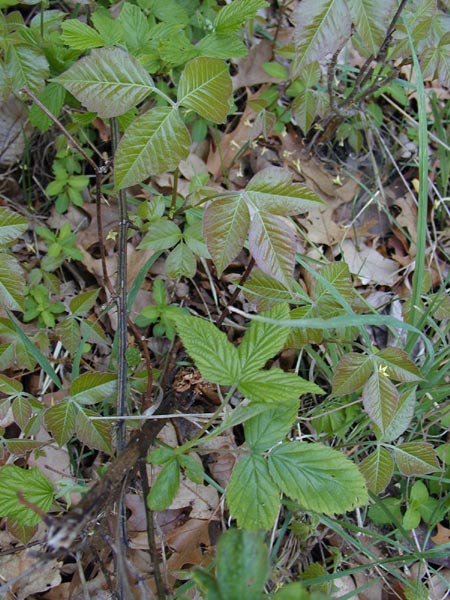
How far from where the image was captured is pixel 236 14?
1.47 meters

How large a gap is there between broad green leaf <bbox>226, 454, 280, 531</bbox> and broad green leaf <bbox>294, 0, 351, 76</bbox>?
95cm

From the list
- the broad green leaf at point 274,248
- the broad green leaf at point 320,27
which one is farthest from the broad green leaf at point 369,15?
the broad green leaf at point 274,248

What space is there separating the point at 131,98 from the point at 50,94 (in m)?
A: 0.65

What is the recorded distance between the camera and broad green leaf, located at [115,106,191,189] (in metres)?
1.23

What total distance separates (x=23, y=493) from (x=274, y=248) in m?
0.83

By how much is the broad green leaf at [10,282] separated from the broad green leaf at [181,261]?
44 cm

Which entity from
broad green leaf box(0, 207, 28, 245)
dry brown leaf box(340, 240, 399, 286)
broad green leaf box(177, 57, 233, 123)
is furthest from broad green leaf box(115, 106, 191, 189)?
dry brown leaf box(340, 240, 399, 286)

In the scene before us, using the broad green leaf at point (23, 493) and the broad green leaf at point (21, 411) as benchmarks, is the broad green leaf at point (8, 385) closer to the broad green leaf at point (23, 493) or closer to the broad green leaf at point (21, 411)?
the broad green leaf at point (21, 411)

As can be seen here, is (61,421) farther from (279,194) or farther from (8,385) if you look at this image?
(279,194)

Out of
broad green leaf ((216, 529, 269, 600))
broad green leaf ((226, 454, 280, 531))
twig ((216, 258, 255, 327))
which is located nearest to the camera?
broad green leaf ((216, 529, 269, 600))

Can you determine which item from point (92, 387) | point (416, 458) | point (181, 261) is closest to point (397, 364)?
point (416, 458)

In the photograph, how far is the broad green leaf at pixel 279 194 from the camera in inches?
51.3

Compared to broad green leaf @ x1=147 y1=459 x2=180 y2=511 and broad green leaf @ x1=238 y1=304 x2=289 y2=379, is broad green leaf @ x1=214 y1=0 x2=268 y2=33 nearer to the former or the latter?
broad green leaf @ x1=238 y1=304 x2=289 y2=379

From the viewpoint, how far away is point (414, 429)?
6.12ft
